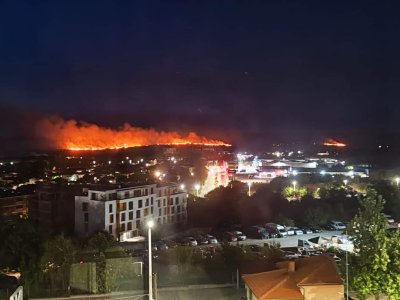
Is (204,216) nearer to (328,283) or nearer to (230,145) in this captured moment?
(328,283)

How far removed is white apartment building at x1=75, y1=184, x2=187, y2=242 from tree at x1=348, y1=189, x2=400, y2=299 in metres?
12.3

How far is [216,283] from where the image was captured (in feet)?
28.2

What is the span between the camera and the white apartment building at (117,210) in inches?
672

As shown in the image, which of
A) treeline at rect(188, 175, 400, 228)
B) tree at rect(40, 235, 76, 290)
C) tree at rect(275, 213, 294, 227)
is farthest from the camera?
treeline at rect(188, 175, 400, 228)

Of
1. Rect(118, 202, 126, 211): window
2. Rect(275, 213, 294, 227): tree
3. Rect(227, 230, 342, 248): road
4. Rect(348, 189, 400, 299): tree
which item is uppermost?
Rect(348, 189, 400, 299): tree

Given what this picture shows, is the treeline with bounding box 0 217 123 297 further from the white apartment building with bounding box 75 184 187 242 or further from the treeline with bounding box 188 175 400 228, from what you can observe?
the treeline with bounding box 188 175 400 228

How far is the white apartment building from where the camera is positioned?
56.0 ft

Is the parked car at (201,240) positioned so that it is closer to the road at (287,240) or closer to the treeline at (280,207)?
the road at (287,240)

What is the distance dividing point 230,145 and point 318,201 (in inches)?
2583

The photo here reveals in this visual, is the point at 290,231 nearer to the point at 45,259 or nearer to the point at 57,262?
the point at 57,262

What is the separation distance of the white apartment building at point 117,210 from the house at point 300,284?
444 inches

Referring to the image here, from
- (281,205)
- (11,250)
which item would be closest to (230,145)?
(281,205)

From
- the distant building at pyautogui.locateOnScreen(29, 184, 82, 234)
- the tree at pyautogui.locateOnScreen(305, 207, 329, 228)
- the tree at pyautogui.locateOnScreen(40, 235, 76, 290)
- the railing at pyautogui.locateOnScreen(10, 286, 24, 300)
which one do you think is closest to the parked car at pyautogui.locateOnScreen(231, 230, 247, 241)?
the tree at pyautogui.locateOnScreen(305, 207, 329, 228)

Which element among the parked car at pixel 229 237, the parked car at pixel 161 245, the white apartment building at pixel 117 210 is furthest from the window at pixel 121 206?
the parked car at pixel 229 237
